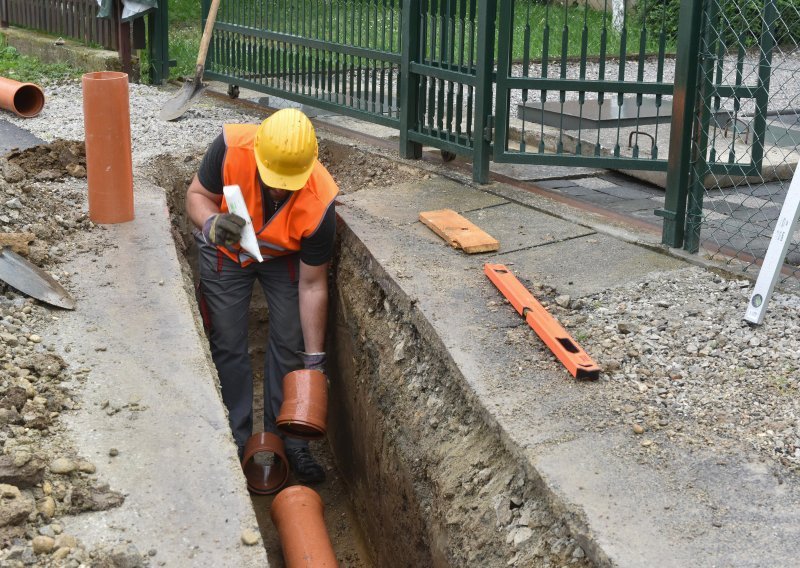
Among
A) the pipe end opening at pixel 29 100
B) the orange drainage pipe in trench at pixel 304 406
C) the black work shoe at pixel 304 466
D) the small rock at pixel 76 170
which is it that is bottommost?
the black work shoe at pixel 304 466

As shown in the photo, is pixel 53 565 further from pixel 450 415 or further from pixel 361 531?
pixel 361 531

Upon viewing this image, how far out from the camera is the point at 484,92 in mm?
6512

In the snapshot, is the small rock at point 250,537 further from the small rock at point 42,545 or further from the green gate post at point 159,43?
the green gate post at point 159,43

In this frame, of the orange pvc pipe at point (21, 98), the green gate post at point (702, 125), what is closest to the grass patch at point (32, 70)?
the orange pvc pipe at point (21, 98)

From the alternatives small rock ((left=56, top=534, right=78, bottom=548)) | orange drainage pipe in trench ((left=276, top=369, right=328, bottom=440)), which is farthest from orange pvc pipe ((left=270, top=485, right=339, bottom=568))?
small rock ((left=56, top=534, right=78, bottom=548))

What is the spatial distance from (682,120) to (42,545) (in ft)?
12.3

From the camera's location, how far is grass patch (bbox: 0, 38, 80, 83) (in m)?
10.7

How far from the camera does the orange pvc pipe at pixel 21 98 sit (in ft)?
28.7

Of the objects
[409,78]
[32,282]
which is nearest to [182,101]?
[409,78]

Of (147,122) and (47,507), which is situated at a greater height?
(147,122)

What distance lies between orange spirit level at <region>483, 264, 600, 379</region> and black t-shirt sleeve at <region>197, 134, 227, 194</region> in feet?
4.86

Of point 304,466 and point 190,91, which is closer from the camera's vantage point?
point 304,466

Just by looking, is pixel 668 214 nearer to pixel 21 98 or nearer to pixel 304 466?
pixel 304 466

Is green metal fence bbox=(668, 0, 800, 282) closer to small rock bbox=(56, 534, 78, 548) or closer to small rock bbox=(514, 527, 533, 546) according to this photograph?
small rock bbox=(514, 527, 533, 546)
